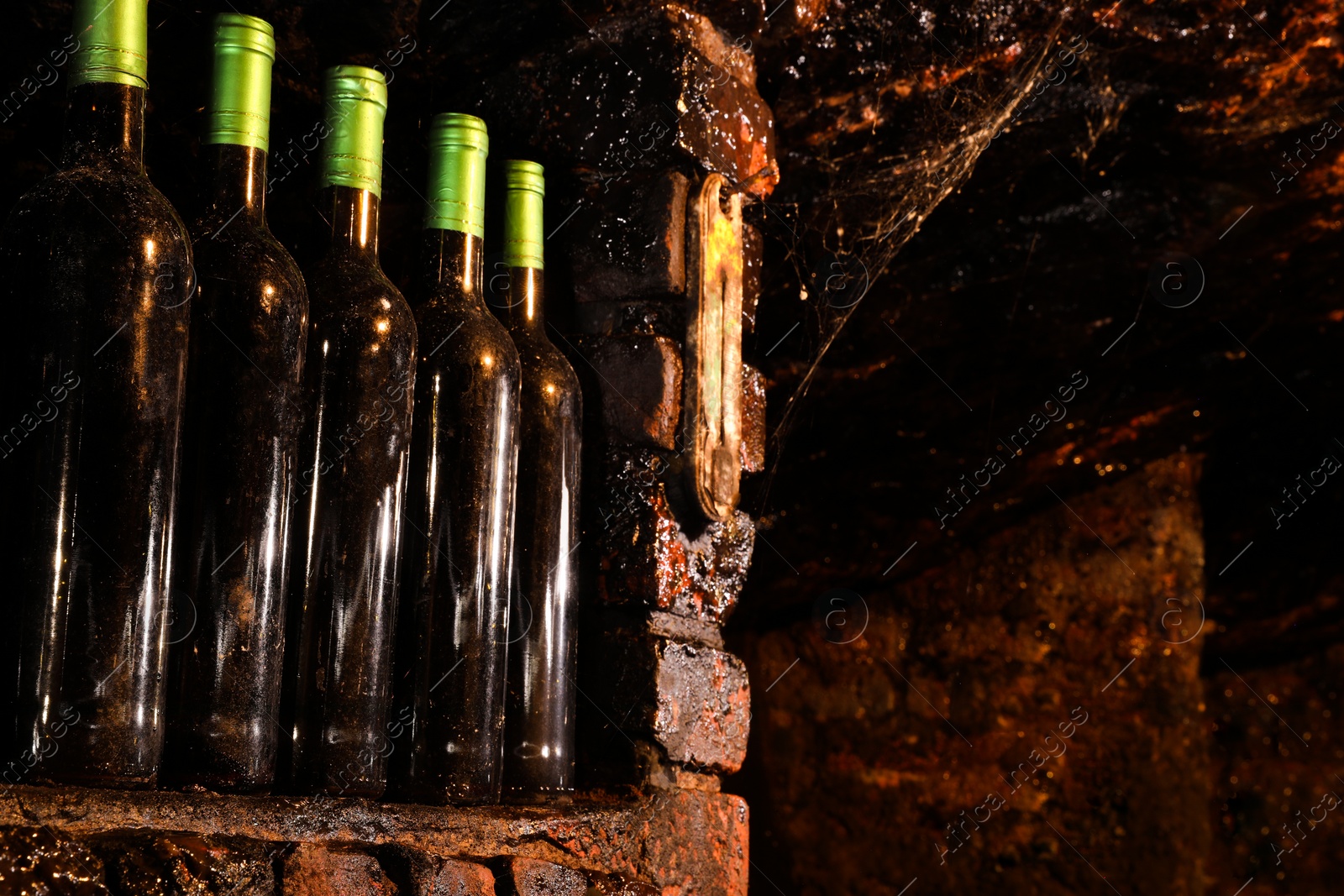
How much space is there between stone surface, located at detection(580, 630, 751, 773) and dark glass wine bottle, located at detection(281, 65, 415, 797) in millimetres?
346

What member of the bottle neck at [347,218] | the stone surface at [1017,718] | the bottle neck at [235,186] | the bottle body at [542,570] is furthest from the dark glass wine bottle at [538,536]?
the stone surface at [1017,718]

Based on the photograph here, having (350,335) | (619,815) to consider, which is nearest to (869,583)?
(619,815)

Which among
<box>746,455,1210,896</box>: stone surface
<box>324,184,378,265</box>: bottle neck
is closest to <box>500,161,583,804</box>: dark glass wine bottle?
<box>324,184,378,265</box>: bottle neck

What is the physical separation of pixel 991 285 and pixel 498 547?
4.75 ft

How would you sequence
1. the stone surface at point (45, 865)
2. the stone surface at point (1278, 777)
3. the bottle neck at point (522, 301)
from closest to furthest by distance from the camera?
the stone surface at point (45, 865)
the bottle neck at point (522, 301)
the stone surface at point (1278, 777)

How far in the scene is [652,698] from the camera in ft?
4.57

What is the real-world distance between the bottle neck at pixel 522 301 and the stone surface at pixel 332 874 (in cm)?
60

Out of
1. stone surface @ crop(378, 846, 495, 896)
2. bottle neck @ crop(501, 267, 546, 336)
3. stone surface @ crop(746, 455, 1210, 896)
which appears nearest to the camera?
stone surface @ crop(378, 846, 495, 896)

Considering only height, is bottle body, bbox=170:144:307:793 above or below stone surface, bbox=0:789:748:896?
above

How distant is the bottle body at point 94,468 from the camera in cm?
89

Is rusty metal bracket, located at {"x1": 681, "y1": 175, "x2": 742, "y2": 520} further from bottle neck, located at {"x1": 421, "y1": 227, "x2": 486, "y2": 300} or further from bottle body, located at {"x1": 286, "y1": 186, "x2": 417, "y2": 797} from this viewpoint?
bottle body, located at {"x1": 286, "y1": 186, "x2": 417, "y2": 797}

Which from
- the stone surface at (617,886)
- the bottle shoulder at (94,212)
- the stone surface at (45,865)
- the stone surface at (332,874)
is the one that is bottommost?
the stone surface at (617,886)

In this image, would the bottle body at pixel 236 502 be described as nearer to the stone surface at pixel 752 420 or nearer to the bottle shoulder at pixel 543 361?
the bottle shoulder at pixel 543 361

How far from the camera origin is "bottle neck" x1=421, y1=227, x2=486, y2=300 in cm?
128
